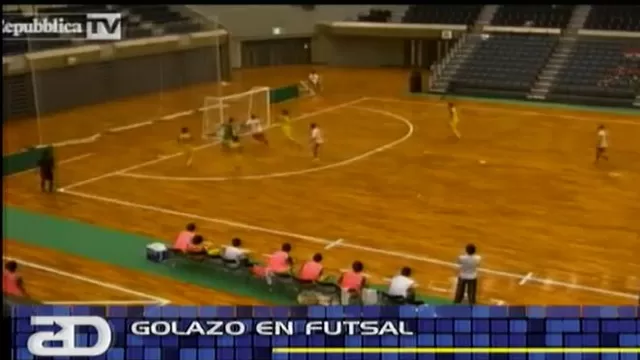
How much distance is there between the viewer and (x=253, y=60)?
42.2 m

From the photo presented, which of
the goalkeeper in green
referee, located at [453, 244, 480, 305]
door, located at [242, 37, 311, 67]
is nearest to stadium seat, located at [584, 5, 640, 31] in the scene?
door, located at [242, 37, 311, 67]

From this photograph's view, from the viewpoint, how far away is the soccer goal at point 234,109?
1067 inches

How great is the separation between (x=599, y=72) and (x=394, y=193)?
55.4 feet

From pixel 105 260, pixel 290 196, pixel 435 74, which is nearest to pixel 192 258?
pixel 105 260

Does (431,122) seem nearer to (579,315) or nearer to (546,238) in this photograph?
(546,238)

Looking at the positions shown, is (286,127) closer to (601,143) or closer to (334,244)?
(601,143)

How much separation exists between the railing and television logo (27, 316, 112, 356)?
1190 inches

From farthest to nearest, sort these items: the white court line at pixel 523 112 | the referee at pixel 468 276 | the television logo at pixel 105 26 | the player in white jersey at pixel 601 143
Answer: the white court line at pixel 523 112
the player in white jersey at pixel 601 143
the referee at pixel 468 276
the television logo at pixel 105 26

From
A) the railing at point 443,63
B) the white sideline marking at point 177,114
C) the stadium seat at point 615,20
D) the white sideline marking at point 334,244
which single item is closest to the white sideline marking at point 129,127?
the white sideline marking at point 177,114

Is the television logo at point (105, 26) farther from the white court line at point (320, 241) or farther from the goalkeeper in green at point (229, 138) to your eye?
the goalkeeper in green at point (229, 138)

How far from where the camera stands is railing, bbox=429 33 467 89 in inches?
1437

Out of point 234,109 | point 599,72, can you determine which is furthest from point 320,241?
point 599,72

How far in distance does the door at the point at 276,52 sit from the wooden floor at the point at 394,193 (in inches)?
444

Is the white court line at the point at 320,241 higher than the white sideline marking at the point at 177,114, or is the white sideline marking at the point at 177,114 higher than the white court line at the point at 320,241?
the white sideline marking at the point at 177,114
